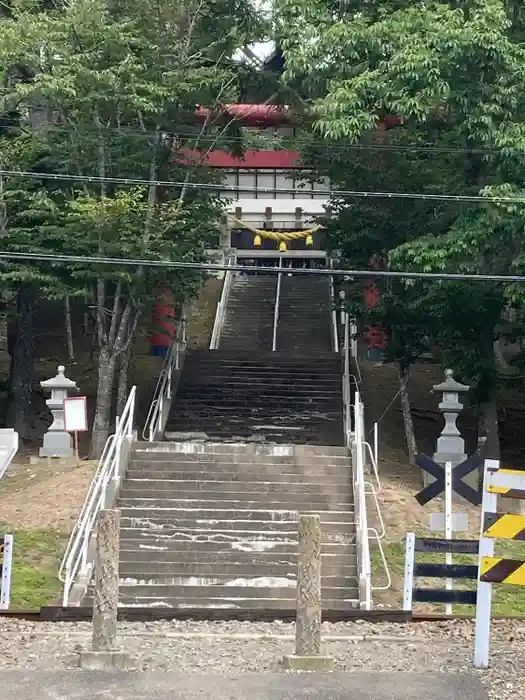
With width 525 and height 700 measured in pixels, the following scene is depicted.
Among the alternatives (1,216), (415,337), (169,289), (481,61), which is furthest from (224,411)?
(481,61)

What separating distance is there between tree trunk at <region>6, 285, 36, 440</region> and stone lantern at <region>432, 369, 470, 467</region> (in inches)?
329

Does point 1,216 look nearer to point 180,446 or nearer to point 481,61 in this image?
point 180,446

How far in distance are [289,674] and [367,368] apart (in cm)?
1887

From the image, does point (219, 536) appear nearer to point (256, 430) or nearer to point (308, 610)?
point (256, 430)

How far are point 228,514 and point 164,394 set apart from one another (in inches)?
240

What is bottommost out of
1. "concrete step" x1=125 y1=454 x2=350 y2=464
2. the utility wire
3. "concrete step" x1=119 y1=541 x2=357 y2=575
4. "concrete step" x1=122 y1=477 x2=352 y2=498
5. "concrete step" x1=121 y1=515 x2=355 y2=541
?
"concrete step" x1=119 y1=541 x2=357 y2=575

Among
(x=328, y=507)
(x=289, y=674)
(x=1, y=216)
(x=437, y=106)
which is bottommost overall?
(x=328, y=507)

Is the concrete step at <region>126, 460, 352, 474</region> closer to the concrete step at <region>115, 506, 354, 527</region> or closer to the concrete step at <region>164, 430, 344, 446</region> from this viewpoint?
the concrete step at <region>115, 506, 354, 527</region>

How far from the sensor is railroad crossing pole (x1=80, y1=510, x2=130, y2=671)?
6.94 metres

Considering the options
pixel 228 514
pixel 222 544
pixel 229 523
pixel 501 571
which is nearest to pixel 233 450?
pixel 228 514

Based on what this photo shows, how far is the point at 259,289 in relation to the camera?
30.2m

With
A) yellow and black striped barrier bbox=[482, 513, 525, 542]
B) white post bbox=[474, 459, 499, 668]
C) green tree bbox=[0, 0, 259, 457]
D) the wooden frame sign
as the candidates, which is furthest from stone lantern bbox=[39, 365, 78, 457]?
yellow and black striped barrier bbox=[482, 513, 525, 542]

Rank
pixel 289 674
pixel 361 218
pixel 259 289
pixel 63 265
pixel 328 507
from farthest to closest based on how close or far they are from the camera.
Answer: pixel 259 289
pixel 361 218
pixel 63 265
pixel 328 507
pixel 289 674

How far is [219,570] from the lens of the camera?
507 inches
